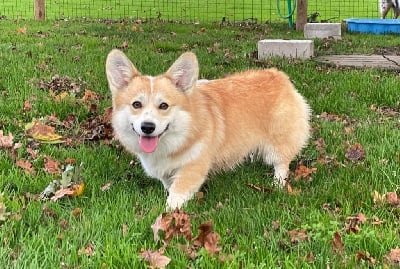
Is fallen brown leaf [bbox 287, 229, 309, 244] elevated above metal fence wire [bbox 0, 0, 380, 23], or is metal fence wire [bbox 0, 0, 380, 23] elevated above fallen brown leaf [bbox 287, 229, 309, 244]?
metal fence wire [bbox 0, 0, 380, 23]

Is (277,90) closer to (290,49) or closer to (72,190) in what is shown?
(72,190)

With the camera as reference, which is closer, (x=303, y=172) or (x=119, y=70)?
(x=119, y=70)

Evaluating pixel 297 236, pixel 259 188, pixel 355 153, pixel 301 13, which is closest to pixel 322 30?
pixel 301 13

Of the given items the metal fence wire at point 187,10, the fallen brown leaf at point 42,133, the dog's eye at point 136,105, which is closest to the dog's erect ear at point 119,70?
the dog's eye at point 136,105

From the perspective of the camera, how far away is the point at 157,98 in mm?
3277

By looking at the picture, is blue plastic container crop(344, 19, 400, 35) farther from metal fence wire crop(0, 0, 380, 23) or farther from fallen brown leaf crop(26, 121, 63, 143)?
fallen brown leaf crop(26, 121, 63, 143)

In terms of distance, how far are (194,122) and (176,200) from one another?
0.49 meters

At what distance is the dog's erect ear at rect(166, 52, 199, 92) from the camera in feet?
11.1

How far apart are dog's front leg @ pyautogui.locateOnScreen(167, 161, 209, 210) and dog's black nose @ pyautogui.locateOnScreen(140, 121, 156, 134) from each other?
384 mm

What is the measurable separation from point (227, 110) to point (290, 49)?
3.93 meters

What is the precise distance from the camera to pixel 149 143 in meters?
3.27

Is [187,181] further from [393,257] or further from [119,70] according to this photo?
[393,257]

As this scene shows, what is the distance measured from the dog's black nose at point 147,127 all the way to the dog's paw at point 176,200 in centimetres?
41

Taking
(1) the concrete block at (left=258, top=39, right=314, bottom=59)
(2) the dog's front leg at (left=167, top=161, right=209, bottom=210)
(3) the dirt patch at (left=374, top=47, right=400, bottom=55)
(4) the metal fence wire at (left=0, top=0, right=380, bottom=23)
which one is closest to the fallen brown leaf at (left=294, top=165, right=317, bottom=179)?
(2) the dog's front leg at (left=167, top=161, right=209, bottom=210)
